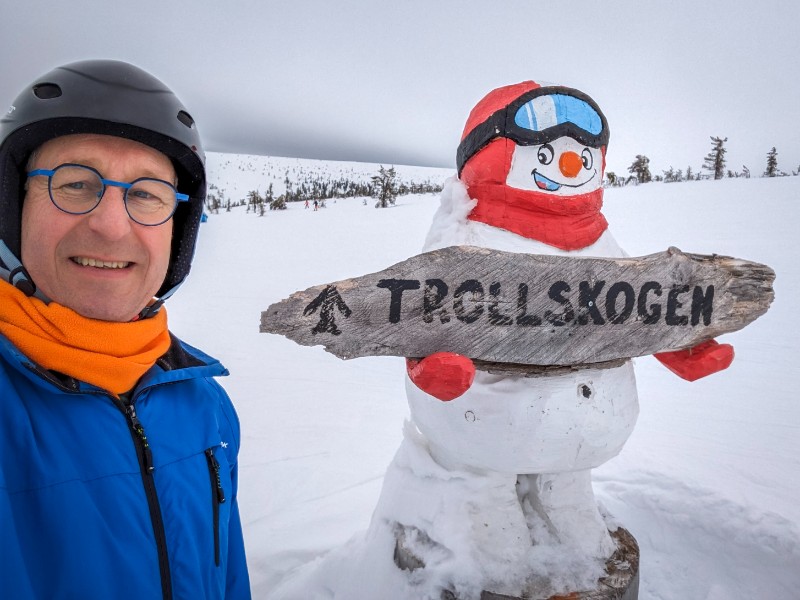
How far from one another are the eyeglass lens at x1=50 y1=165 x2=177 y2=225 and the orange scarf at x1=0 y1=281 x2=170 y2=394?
0.21 m

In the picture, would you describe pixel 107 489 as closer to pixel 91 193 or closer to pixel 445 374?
pixel 91 193

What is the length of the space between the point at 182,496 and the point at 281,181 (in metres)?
56.5

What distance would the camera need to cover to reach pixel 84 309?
1.01 metres

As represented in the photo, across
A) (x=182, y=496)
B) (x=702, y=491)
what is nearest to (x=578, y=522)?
(x=702, y=491)

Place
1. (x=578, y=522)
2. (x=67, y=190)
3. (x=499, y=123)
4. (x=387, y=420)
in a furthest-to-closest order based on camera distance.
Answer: (x=387, y=420) < (x=578, y=522) < (x=499, y=123) < (x=67, y=190)

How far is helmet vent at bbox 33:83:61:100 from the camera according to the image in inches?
45.8

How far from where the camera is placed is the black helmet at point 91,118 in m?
1.09

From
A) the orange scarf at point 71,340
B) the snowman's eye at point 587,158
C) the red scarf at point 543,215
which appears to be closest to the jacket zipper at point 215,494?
the orange scarf at point 71,340

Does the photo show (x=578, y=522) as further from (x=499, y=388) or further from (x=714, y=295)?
(x=714, y=295)

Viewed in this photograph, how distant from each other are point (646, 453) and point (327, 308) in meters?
2.75

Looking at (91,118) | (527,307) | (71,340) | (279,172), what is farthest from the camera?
(279,172)

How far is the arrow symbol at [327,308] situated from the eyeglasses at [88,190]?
A: 0.45m

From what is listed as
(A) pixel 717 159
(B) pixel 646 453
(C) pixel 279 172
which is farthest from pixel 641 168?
(C) pixel 279 172

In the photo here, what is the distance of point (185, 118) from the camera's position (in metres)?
1.39
